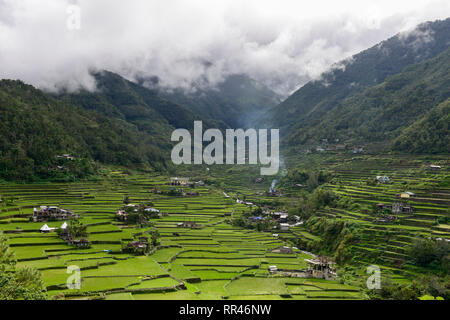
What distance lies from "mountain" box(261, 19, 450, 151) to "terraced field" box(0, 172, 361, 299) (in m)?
72.6

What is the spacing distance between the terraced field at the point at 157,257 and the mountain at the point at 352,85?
238ft

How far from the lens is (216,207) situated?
62125 mm

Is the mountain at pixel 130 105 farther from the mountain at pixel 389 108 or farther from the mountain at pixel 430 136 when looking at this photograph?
the mountain at pixel 430 136

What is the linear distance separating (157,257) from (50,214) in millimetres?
15799

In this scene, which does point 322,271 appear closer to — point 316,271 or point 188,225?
point 316,271

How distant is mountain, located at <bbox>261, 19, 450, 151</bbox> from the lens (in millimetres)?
116000

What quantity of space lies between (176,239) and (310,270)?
1633cm

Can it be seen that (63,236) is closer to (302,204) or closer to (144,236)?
(144,236)

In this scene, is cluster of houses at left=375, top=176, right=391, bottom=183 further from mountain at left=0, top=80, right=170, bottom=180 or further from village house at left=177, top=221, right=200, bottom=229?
mountain at left=0, top=80, right=170, bottom=180

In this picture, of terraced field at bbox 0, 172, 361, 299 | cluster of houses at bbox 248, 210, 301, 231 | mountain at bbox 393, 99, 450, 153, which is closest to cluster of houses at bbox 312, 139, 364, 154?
mountain at bbox 393, 99, 450, 153

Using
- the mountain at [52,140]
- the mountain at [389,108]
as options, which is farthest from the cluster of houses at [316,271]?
the mountain at [389,108]

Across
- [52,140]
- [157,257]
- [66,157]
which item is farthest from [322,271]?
[52,140]
